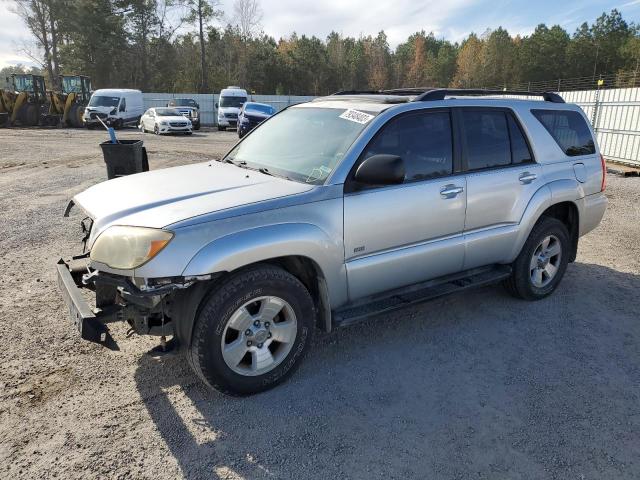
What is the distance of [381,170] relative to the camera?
316 centimetres

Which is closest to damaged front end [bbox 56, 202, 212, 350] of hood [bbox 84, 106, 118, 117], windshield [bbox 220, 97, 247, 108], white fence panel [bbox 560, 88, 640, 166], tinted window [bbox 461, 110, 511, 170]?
tinted window [bbox 461, 110, 511, 170]

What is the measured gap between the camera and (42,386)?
3.24 meters

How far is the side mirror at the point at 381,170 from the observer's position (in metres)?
3.16

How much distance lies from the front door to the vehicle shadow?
57cm

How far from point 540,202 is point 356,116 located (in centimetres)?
193

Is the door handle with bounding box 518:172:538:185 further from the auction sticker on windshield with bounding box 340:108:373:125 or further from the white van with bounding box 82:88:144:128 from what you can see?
the white van with bounding box 82:88:144:128

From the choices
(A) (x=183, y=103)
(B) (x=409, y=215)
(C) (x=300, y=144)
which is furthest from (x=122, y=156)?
(A) (x=183, y=103)

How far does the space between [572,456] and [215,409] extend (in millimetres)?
2061

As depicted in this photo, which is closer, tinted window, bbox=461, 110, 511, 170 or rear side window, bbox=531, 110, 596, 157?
tinted window, bbox=461, 110, 511, 170

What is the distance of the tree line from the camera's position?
52.0 m

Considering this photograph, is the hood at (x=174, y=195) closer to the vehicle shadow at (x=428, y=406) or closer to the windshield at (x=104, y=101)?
the vehicle shadow at (x=428, y=406)

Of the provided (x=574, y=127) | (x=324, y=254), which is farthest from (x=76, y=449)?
(x=574, y=127)

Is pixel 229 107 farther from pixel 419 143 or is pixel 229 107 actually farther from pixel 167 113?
pixel 419 143

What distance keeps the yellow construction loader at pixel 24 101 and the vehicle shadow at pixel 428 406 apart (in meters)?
32.3
